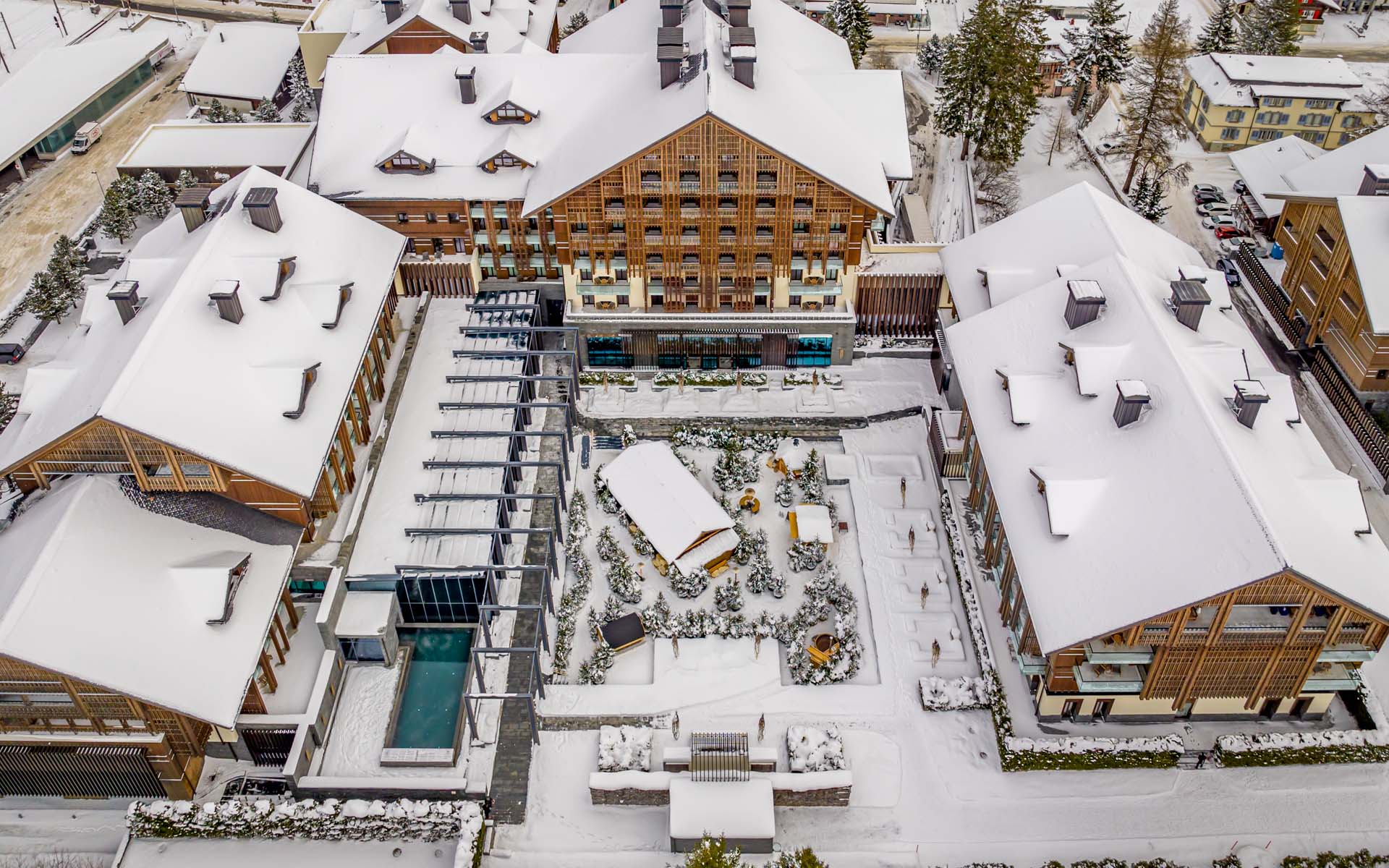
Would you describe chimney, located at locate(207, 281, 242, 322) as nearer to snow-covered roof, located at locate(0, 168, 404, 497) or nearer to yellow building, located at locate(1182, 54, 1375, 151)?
snow-covered roof, located at locate(0, 168, 404, 497)

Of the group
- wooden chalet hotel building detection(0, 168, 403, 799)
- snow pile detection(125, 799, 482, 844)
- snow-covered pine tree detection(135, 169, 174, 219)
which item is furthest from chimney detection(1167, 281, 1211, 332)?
snow-covered pine tree detection(135, 169, 174, 219)

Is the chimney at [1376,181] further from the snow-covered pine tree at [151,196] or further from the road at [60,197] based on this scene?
the road at [60,197]

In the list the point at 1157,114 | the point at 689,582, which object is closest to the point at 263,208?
the point at 689,582

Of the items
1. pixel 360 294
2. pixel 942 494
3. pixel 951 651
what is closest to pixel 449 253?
pixel 360 294

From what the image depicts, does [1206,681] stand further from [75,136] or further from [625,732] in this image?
[75,136]

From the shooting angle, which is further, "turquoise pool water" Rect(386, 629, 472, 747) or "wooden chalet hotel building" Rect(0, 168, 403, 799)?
"turquoise pool water" Rect(386, 629, 472, 747)

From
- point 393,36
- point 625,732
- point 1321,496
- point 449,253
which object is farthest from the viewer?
point 393,36
